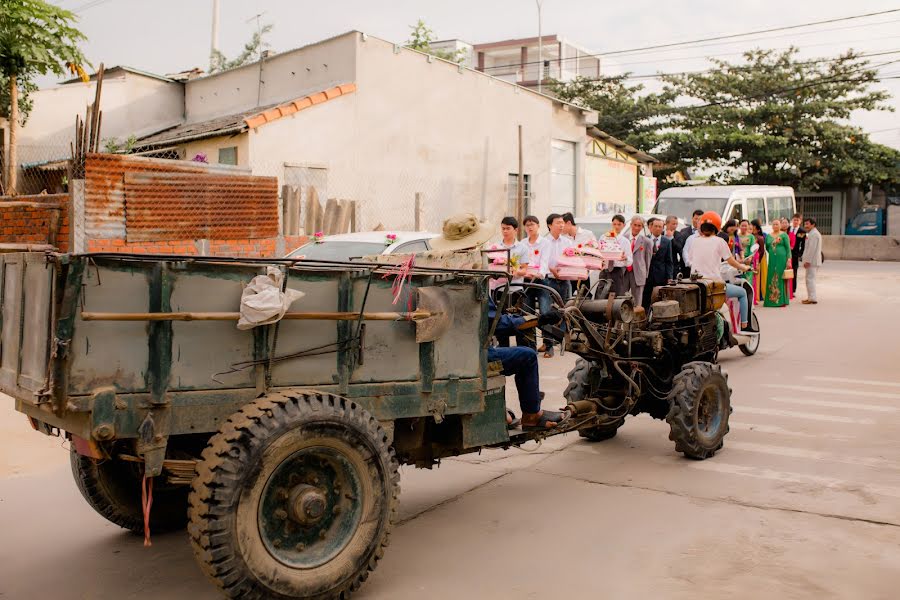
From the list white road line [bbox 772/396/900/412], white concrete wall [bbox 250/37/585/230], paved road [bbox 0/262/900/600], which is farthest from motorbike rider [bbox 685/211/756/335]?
white concrete wall [bbox 250/37/585/230]

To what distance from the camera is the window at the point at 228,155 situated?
50.7 feet

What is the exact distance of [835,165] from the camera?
34.8 meters

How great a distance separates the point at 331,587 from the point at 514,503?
1941 millimetres

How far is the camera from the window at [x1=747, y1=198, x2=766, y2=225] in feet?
72.4

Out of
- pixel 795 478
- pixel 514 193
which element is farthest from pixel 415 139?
pixel 795 478

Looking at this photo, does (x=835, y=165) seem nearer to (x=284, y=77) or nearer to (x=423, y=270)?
(x=284, y=77)

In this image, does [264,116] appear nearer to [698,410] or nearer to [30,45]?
[30,45]

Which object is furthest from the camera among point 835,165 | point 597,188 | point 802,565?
point 835,165

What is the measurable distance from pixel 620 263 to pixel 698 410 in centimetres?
616

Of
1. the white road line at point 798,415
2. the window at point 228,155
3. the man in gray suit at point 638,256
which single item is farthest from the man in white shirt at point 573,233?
the window at point 228,155

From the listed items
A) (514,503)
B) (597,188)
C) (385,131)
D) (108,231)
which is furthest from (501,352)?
(597,188)

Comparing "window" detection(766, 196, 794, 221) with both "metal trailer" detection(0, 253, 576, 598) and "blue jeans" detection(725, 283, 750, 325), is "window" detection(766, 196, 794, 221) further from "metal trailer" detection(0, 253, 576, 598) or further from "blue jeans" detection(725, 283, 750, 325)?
"metal trailer" detection(0, 253, 576, 598)

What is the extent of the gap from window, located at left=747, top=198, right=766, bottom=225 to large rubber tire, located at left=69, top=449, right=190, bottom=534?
63.8 ft

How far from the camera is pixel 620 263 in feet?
41.9
